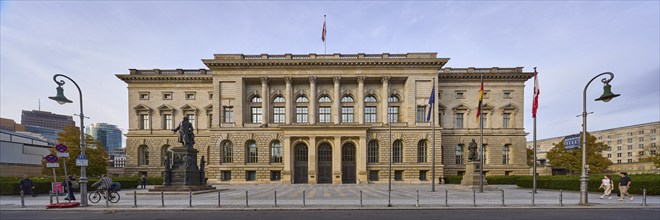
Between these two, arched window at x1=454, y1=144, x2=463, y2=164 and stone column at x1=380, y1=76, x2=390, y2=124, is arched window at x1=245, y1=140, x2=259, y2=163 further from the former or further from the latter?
arched window at x1=454, y1=144, x2=463, y2=164

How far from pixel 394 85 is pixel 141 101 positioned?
40.2 m

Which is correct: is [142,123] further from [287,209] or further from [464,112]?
[464,112]

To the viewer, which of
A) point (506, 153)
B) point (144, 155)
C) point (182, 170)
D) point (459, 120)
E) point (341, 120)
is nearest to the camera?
point (182, 170)

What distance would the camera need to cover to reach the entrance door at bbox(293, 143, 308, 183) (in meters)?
46.3

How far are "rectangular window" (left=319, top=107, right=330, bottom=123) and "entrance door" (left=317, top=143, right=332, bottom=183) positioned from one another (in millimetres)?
4311

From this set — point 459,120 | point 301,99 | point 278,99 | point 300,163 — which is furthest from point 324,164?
point 459,120

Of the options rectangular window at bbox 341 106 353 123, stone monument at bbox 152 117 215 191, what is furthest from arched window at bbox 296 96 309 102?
stone monument at bbox 152 117 215 191

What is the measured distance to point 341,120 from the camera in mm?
48750

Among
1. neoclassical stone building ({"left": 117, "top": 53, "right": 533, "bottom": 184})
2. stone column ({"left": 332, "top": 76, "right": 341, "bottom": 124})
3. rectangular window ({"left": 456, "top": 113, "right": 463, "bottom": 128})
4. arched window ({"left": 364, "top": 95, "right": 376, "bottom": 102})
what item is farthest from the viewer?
rectangular window ({"left": 456, "top": 113, "right": 463, "bottom": 128})

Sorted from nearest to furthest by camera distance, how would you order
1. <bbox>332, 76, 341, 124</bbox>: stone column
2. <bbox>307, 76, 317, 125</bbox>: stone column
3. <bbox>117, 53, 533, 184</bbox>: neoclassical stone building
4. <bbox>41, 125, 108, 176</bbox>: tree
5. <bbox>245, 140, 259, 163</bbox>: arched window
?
1. <bbox>41, 125, 108, 176</bbox>: tree
2. <bbox>117, 53, 533, 184</bbox>: neoclassical stone building
3. <bbox>332, 76, 341, 124</bbox>: stone column
4. <bbox>307, 76, 317, 125</bbox>: stone column
5. <bbox>245, 140, 259, 163</bbox>: arched window

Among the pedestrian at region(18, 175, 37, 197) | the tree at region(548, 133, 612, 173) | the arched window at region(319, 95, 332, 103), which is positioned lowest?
the tree at region(548, 133, 612, 173)

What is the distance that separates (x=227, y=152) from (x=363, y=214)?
3599 centimetres

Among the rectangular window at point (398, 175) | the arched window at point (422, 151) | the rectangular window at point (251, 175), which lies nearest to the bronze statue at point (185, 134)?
the rectangular window at point (251, 175)

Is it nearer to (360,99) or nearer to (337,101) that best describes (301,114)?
(337,101)
